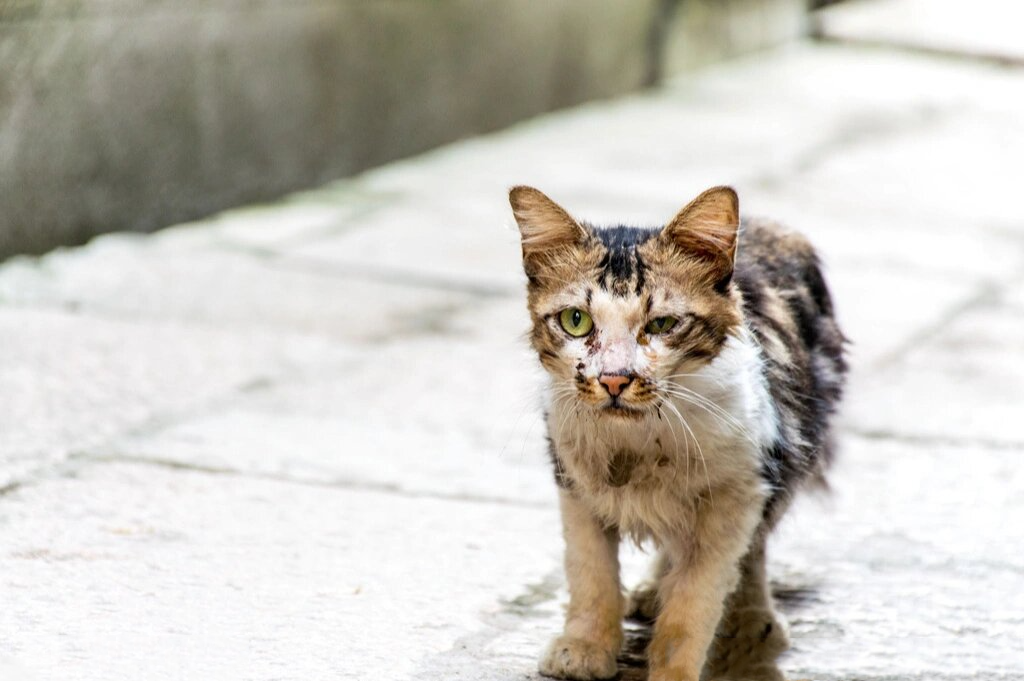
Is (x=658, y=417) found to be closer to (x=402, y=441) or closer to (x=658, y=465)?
(x=658, y=465)

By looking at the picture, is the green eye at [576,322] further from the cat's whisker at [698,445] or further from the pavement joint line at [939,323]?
the pavement joint line at [939,323]

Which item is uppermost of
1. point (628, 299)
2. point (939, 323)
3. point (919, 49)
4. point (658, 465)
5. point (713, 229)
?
point (713, 229)

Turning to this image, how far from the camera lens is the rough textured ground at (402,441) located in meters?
3.49

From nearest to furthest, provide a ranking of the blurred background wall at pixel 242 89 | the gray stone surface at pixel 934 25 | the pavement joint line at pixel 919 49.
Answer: the blurred background wall at pixel 242 89, the pavement joint line at pixel 919 49, the gray stone surface at pixel 934 25

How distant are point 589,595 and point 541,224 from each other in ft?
2.63

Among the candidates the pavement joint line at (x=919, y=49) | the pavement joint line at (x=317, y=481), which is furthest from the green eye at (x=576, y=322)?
the pavement joint line at (x=919, y=49)

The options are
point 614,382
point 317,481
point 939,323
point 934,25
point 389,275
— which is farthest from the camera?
point 934,25

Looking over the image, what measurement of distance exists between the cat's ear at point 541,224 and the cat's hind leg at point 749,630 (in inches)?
31.5

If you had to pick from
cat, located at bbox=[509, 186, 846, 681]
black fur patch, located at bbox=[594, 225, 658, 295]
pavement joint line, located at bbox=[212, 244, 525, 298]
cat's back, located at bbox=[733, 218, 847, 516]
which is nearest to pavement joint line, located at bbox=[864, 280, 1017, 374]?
pavement joint line, located at bbox=[212, 244, 525, 298]

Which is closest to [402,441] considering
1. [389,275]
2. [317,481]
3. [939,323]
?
[317,481]

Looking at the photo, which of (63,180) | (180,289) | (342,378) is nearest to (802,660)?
(342,378)

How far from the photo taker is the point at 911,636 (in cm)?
357

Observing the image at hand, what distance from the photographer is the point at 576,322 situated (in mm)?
3166

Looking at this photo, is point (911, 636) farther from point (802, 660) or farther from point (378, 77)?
point (378, 77)
